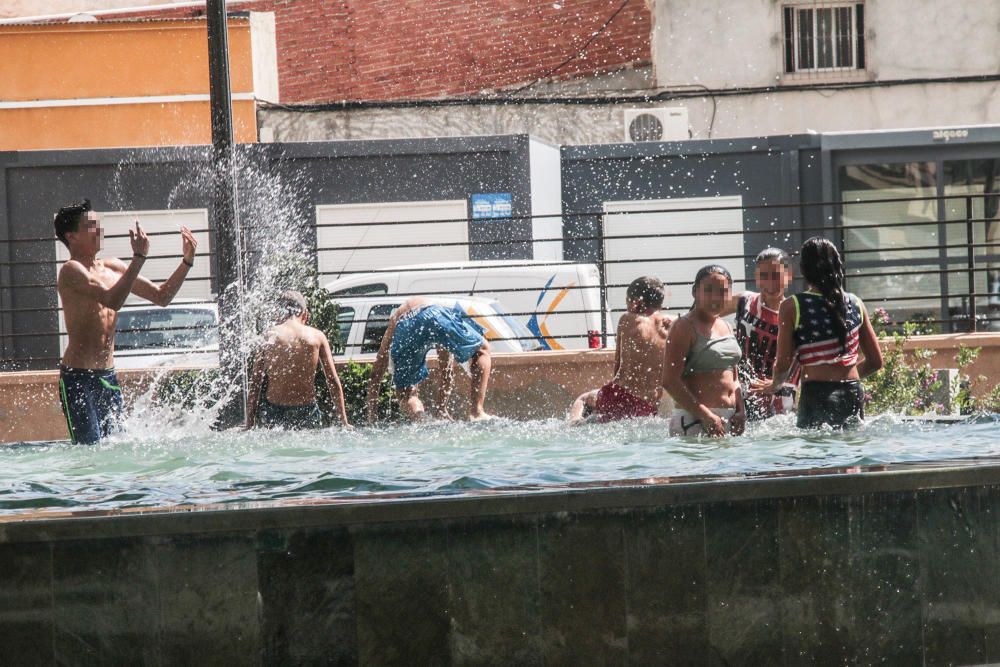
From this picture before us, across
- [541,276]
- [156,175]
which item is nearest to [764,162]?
[541,276]

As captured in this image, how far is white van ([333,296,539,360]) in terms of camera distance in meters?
12.1

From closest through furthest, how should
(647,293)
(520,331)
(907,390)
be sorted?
(647,293)
(907,390)
(520,331)

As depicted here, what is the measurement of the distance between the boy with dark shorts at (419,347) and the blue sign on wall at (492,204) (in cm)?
553

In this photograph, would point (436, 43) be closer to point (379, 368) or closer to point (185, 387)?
point (185, 387)

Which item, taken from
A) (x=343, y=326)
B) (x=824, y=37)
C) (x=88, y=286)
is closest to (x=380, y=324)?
(x=343, y=326)

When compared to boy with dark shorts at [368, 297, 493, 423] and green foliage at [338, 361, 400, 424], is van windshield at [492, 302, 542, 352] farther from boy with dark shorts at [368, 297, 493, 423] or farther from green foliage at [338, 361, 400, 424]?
green foliage at [338, 361, 400, 424]

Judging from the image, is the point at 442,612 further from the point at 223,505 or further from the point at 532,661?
the point at 223,505

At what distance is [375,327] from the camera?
1258cm

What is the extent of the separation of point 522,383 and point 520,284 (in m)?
2.17

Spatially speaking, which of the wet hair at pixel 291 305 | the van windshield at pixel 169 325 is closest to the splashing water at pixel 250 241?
the wet hair at pixel 291 305

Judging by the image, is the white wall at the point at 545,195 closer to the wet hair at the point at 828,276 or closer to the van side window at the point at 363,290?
the van side window at the point at 363,290

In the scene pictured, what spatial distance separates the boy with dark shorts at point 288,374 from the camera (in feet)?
32.6

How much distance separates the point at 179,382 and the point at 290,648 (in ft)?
23.5

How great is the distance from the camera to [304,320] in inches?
404
